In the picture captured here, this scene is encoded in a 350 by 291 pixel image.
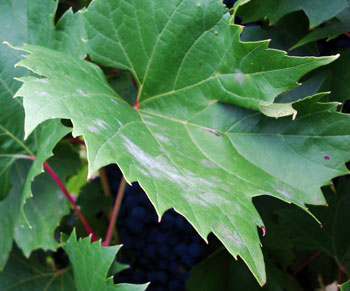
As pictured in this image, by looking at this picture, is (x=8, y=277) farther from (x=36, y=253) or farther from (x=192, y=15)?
(x=192, y=15)

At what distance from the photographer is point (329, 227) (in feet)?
3.03

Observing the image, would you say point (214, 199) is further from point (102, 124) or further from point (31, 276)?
point (31, 276)

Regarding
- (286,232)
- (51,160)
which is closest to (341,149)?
(286,232)

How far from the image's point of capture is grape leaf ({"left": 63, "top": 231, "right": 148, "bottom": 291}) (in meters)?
0.65

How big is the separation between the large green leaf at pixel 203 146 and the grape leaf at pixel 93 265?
16 cm

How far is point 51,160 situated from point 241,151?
453mm

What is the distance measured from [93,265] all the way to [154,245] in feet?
1.02

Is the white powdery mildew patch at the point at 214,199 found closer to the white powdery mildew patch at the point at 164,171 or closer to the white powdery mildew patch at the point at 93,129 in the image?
the white powdery mildew patch at the point at 164,171

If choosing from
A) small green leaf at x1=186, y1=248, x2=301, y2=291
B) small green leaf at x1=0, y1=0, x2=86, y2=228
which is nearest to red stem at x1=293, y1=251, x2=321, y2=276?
small green leaf at x1=186, y1=248, x2=301, y2=291

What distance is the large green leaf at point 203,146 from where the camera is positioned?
55 centimetres

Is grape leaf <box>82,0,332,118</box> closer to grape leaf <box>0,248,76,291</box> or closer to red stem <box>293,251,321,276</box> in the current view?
grape leaf <box>0,248,76,291</box>

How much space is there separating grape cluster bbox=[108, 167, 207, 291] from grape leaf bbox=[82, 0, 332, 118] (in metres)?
0.29

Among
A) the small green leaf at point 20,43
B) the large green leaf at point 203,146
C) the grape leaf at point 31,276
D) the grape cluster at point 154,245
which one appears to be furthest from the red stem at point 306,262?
the small green leaf at point 20,43

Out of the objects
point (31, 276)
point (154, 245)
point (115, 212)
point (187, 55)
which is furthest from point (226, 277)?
point (187, 55)
